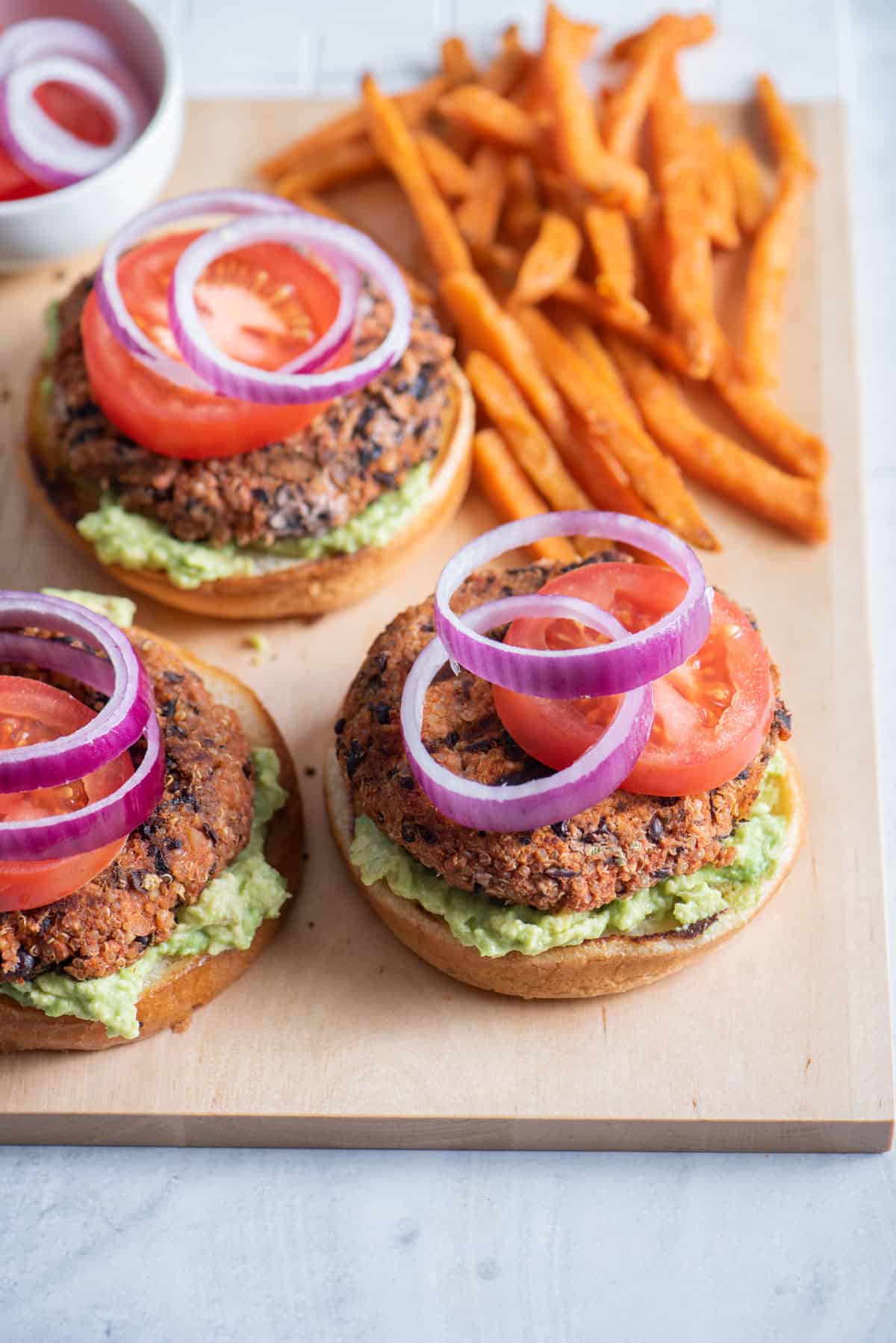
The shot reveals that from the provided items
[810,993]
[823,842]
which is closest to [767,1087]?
[810,993]

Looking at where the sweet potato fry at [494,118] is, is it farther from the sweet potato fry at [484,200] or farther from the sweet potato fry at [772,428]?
the sweet potato fry at [772,428]

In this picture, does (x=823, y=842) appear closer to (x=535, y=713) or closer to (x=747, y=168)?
(x=535, y=713)

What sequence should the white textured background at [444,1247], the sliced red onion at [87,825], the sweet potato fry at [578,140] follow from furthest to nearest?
1. the sweet potato fry at [578,140]
2. the white textured background at [444,1247]
3. the sliced red onion at [87,825]

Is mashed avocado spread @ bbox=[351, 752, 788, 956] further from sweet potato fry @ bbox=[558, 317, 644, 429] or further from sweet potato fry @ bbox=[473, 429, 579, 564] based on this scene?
sweet potato fry @ bbox=[558, 317, 644, 429]

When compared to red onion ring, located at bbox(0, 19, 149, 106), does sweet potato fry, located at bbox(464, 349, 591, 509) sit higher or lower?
lower

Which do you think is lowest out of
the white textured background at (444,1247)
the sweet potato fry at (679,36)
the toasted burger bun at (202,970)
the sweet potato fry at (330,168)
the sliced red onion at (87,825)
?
the white textured background at (444,1247)

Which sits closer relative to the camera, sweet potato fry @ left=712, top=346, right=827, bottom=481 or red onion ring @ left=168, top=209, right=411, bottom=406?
red onion ring @ left=168, top=209, right=411, bottom=406

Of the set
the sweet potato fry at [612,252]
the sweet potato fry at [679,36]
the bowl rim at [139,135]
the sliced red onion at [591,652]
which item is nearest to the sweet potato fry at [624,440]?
the sweet potato fry at [612,252]

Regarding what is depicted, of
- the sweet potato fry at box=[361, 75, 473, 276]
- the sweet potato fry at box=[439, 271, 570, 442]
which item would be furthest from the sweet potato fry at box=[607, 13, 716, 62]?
the sweet potato fry at box=[439, 271, 570, 442]
